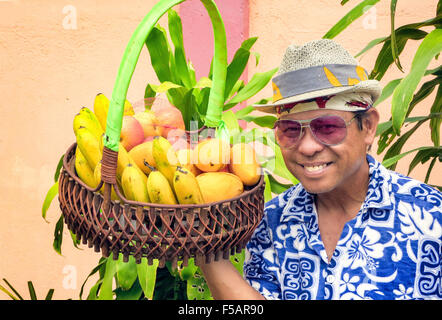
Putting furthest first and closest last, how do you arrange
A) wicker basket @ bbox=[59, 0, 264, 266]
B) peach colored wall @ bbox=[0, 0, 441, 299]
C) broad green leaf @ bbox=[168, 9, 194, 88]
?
peach colored wall @ bbox=[0, 0, 441, 299], broad green leaf @ bbox=[168, 9, 194, 88], wicker basket @ bbox=[59, 0, 264, 266]

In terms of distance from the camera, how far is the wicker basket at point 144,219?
85 cm

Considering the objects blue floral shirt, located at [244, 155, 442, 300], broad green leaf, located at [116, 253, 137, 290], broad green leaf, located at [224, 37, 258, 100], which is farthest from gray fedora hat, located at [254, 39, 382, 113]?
broad green leaf, located at [116, 253, 137, 290]

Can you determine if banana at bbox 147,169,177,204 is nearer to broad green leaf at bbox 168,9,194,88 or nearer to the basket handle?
the basket handle

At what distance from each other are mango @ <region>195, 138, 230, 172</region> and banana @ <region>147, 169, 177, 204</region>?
0.12 meters

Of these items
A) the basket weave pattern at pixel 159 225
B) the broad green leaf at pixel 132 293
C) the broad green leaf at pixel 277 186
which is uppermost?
the broad green leaf at pixel 277 186

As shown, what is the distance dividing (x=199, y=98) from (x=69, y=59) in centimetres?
131

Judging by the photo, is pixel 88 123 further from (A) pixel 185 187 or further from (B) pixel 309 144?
(B) pixel 309 144

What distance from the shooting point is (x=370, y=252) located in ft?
3.35

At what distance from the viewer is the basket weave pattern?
0.85m

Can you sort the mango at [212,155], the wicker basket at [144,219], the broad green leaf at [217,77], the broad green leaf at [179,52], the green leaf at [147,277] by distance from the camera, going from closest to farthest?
the wicker basket at [144,219], the mango at [212,155], the broad green leaf at [217,77], the green leaf at [147,277], the broad green leaf at [179,52]

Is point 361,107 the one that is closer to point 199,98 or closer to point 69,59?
point 199,98

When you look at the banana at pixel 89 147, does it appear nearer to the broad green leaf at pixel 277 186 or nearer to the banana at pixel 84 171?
the banana at pixel 84 171

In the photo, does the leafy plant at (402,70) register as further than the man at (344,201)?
Yes

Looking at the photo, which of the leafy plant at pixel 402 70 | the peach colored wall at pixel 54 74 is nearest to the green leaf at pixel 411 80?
the leafy plant at pixel 402 70
